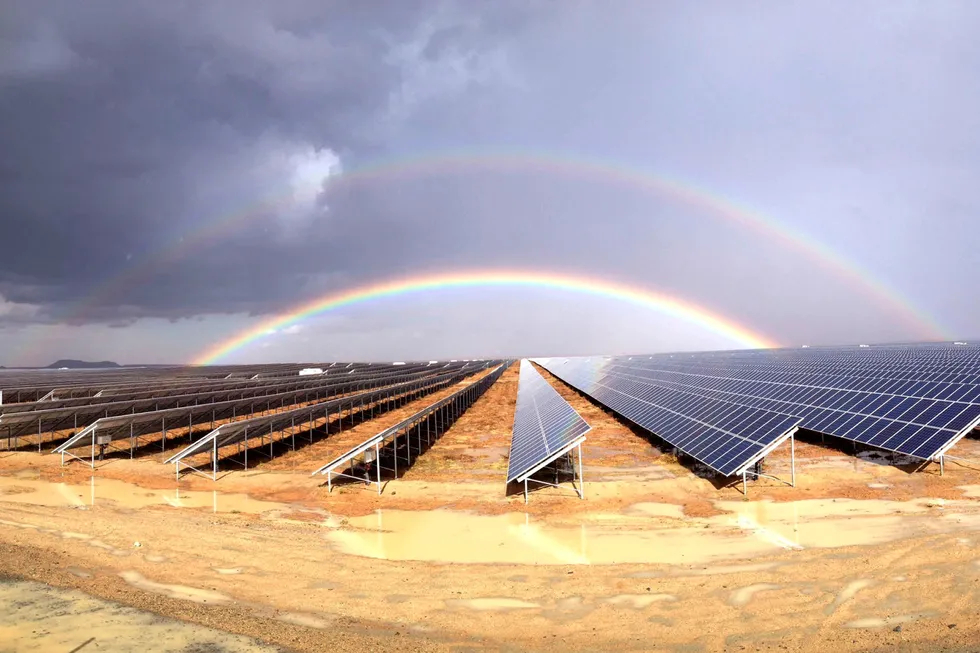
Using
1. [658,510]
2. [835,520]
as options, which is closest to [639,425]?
[658,510]

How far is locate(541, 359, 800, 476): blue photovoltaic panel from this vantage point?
1808cm

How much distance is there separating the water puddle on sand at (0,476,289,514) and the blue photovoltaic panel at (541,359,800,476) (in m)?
15.3

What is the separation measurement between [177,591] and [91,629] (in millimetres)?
2008

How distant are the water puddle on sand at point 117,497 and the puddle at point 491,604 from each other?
33.5 feet

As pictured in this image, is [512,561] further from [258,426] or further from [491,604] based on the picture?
[258,426]

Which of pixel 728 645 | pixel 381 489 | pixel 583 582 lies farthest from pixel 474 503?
pixel 728 645

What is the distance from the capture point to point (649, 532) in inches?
568

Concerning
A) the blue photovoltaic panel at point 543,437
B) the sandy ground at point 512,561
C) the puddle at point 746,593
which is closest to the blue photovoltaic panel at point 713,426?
→ the sandy ground at point 512,561

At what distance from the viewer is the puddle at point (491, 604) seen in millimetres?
9883

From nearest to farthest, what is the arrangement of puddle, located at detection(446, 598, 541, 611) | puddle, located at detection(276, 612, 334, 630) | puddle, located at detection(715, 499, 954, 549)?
puddle, located at detection(276, 612, 334, 630) < puddle, located at detection(446, 598, 541, 611) < puddle, located at detection(715, 499, 954, 549)

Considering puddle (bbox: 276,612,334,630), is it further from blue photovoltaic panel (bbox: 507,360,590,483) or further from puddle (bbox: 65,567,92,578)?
blue photovoltaic panel (bbox: 507,360,590,483)

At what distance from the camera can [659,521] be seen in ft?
50.8

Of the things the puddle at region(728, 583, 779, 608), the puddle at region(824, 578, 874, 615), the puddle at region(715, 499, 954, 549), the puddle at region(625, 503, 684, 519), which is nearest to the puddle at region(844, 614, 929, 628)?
the puddle at region(824, 578, 874, 615)

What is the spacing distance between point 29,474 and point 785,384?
42.2 metres
